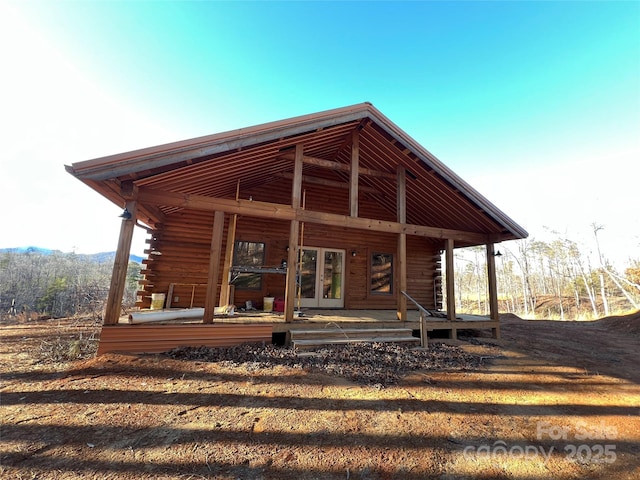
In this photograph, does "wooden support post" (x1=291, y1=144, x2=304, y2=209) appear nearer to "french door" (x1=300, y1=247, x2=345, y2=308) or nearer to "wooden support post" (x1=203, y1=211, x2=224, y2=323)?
"wooden support post" (x1=203, y1=211, x2=224, y2=323)

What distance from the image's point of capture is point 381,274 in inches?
396

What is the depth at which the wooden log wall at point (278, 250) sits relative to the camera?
7789 millimetres

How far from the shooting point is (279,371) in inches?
168

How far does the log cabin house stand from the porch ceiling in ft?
0.11

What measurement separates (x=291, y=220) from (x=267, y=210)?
Result: 0.59 metres

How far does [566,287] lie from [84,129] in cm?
4914

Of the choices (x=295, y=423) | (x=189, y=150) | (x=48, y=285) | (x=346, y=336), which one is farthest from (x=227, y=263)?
(x=48, y=285)

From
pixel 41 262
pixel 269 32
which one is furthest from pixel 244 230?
pixel 41 262

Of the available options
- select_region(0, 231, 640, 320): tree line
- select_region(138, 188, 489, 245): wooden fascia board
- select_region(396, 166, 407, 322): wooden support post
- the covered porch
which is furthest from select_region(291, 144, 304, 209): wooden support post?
select_region(0, 231, 640, 320): tree line

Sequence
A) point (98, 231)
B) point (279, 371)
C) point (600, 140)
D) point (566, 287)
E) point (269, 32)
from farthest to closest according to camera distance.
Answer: point (98, 231) < point (566, 287) < point (600, 140) < point (269, 32) < point (279, 371)

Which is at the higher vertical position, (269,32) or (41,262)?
(269,32)

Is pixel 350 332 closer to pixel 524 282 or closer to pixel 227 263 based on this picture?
pixel 227 263

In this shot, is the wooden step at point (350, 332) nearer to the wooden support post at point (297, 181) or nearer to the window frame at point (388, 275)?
the wooden support post at point (297, 181)

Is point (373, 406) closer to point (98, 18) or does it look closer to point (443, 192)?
point (443, 192)
